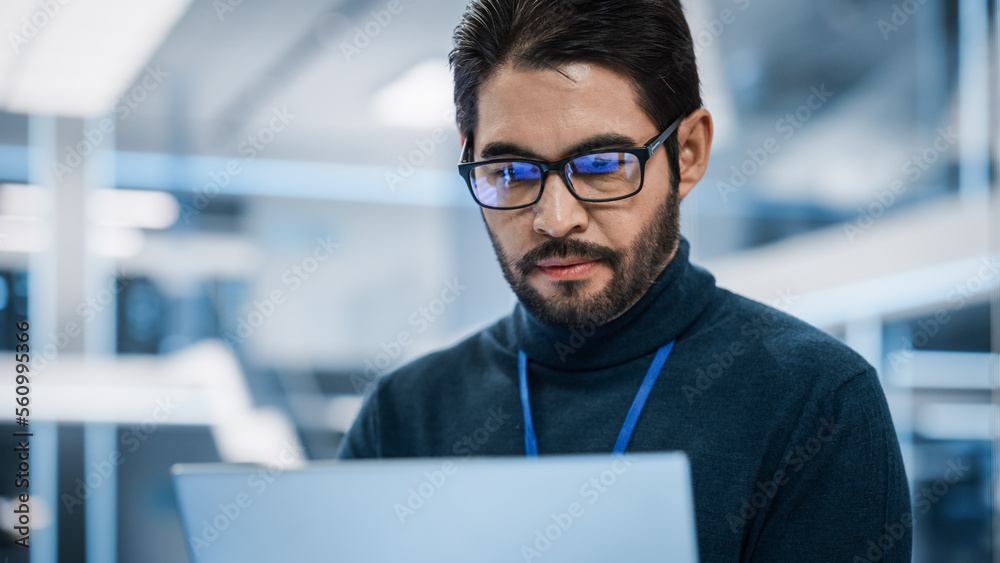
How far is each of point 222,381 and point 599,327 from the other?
7.41 ft

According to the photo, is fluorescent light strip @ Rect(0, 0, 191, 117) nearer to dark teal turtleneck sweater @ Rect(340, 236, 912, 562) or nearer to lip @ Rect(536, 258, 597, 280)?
dark teal turtleneck sweater @ Rect(340, 236, 912, 562)

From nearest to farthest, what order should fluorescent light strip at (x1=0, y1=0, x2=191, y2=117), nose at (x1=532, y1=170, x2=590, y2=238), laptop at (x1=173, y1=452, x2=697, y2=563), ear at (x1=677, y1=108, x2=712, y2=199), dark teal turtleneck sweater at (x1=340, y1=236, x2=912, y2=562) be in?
laptop at (x1=173, y1=452, x2=697, y2=563) < dark teal turtleneck sweater at (x1=340, y1=236, x2=912, y2=562) < nose at (x1=532, y1=170, x2=590, y2=238) < ear at (x1=677, y1=108, x2=712, y2=199) < fluorescent light strip at (x1=0, y1=0, x2=191, y2=117)

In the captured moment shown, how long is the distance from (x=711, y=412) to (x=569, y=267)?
264 millimetres

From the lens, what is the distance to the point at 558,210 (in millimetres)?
931

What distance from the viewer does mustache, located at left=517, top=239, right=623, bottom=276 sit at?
0.96 m

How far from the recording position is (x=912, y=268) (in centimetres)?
278

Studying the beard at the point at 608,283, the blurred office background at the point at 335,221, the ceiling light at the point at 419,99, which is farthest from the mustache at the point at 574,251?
the ceiling light at the point at 419,99

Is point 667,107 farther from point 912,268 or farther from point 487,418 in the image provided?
point 912,268

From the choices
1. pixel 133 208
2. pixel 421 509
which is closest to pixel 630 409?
pixel 421 509

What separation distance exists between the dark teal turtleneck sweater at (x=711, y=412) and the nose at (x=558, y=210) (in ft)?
0.54

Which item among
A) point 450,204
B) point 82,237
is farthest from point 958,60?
point 82,237

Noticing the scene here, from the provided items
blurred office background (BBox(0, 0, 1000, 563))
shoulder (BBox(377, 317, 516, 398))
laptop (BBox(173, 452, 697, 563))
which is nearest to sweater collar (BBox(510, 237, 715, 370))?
shoulder (BBox(377, 317, 516, 398))

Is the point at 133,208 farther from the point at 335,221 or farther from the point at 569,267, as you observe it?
the point at 569,267

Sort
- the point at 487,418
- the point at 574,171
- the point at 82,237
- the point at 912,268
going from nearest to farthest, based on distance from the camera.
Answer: the point at 574,171 → the point at 487,418 → the point at 82,237 → the point at 912,268
